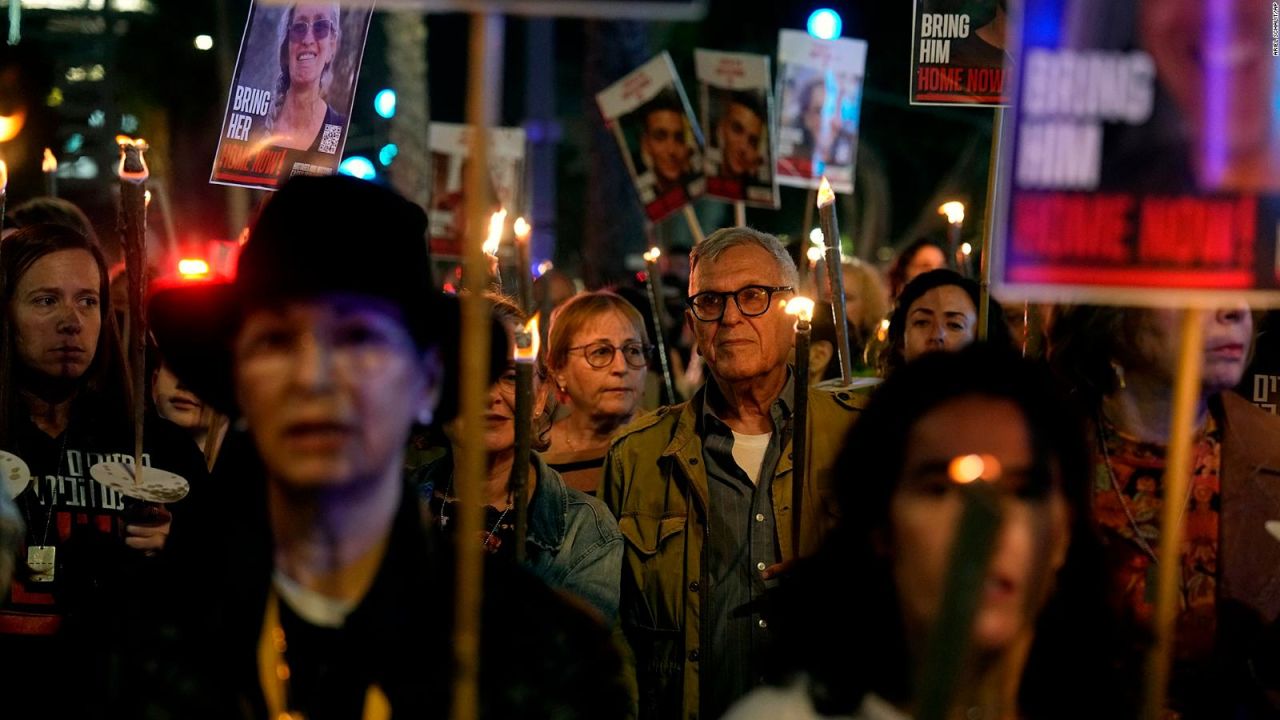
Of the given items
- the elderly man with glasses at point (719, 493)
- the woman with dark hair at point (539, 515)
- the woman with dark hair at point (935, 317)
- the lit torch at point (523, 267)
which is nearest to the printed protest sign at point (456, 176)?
the lit torch at point (523, 267)

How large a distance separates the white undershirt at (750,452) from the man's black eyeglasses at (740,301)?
1.35 feet

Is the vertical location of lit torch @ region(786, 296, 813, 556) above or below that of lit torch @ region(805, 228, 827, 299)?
below

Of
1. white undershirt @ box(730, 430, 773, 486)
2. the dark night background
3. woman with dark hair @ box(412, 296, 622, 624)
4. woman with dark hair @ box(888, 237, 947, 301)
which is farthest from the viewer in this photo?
the dark night background

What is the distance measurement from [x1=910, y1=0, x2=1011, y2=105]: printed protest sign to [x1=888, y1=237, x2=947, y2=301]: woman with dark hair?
101 inches

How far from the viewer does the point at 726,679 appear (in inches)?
177

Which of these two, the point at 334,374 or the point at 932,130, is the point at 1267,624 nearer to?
the point at 334,374

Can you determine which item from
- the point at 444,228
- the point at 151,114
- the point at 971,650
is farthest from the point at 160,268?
the point at 151,114

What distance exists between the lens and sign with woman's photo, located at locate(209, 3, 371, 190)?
5258 mm

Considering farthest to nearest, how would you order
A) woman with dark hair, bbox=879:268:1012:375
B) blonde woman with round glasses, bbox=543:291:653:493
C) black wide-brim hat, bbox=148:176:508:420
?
blonde woman with round glasses, bbox=543:291:653:493
woman with dark hair, bbox=879:268:1012:375
black wide-brim hat, bbox=148:176:508:420

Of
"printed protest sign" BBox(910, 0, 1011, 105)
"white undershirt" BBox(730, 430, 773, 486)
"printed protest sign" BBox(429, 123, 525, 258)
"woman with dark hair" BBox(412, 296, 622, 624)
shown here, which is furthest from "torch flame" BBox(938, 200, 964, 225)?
"printed protest sign" BBox(429, 123, 525, 258)

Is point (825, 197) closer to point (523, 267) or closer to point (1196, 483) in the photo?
point (1196, 483)

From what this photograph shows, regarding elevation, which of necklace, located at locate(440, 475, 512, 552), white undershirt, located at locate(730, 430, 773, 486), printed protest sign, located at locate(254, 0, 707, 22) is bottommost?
necklace, located at locate(440, 475, 512, 552)

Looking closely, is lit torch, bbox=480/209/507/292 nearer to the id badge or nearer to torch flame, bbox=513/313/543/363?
torch flame, bbox=513/313/543/363

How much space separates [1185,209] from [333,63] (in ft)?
11.0
